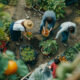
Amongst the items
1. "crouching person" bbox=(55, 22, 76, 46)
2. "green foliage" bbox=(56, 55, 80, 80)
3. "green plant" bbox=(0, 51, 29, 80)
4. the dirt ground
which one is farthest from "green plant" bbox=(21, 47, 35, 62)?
"green foliage" bbox=(56, 55, 80, 80)

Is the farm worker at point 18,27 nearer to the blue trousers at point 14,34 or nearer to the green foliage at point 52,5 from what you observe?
the blue trousers at point 14,34

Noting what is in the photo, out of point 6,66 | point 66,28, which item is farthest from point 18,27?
point 6,66

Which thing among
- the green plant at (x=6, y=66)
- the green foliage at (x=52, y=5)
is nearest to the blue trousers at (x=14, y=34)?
the green foliage at (x=52, y=5)

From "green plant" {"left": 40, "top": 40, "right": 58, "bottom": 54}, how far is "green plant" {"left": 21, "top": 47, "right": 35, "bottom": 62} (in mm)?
350

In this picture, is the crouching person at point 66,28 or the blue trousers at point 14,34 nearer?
the crouching person at point 66,28

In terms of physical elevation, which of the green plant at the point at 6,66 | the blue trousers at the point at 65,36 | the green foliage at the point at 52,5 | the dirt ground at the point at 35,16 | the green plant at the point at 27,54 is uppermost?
the green plant at the point at 6,66

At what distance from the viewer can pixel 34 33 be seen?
20.8 ft

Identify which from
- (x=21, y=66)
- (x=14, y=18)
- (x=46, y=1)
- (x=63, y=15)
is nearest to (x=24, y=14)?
(x=14, y=18)

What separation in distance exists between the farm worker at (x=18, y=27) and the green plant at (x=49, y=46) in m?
0.70

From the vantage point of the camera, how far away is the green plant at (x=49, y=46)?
563 cm

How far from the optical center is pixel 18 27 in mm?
5305

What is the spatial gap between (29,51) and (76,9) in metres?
2.57

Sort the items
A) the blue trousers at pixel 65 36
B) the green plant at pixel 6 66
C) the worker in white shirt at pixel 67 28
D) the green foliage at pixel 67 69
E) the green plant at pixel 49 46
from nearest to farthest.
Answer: the green foliage at pixel 67 69
the green plant at pixel 6 66
the worker in white shirt at pixel 67 28
the green plant at pixel 49 46
the blue trousers at pixel 65 36

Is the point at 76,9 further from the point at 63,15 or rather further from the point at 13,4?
the point at 13,4
